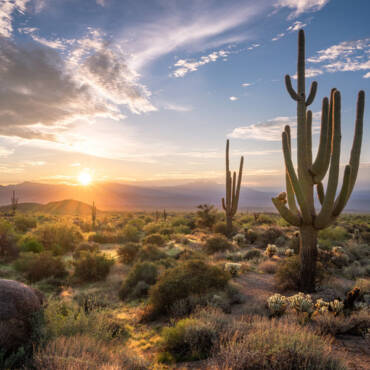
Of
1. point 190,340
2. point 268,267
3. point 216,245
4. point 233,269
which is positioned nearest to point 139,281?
point 233,269

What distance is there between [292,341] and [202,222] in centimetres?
2278

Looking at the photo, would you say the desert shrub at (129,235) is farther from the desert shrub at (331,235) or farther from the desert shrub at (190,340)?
the desert shrub at (190,340)

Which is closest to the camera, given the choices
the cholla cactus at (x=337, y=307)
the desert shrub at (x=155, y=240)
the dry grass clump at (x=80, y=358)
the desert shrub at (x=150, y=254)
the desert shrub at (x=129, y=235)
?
the dry grass clump at (x=80, y=358)

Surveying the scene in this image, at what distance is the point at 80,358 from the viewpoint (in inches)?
162

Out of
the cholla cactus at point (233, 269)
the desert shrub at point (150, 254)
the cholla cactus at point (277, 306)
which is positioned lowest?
the desert shrub at point (150, 254)

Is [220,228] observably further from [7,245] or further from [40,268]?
[7,245]

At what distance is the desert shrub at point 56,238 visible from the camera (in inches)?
679

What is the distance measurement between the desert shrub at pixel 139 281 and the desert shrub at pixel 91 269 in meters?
2.33

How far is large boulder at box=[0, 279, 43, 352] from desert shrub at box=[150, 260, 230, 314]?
11.9ft

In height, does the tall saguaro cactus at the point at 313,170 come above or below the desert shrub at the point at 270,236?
above

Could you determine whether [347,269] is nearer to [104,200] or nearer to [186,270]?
[186,270]

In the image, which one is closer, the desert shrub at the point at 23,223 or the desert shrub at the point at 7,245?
the desert shrub at the point at 7,245

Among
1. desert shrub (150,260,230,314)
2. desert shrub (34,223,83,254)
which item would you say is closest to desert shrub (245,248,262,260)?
desert shrub (150,260,230,314)

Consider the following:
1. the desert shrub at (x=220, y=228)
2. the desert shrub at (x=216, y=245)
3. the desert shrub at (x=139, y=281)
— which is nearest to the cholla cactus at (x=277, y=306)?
the desert shrub at (x=139, y=281)
